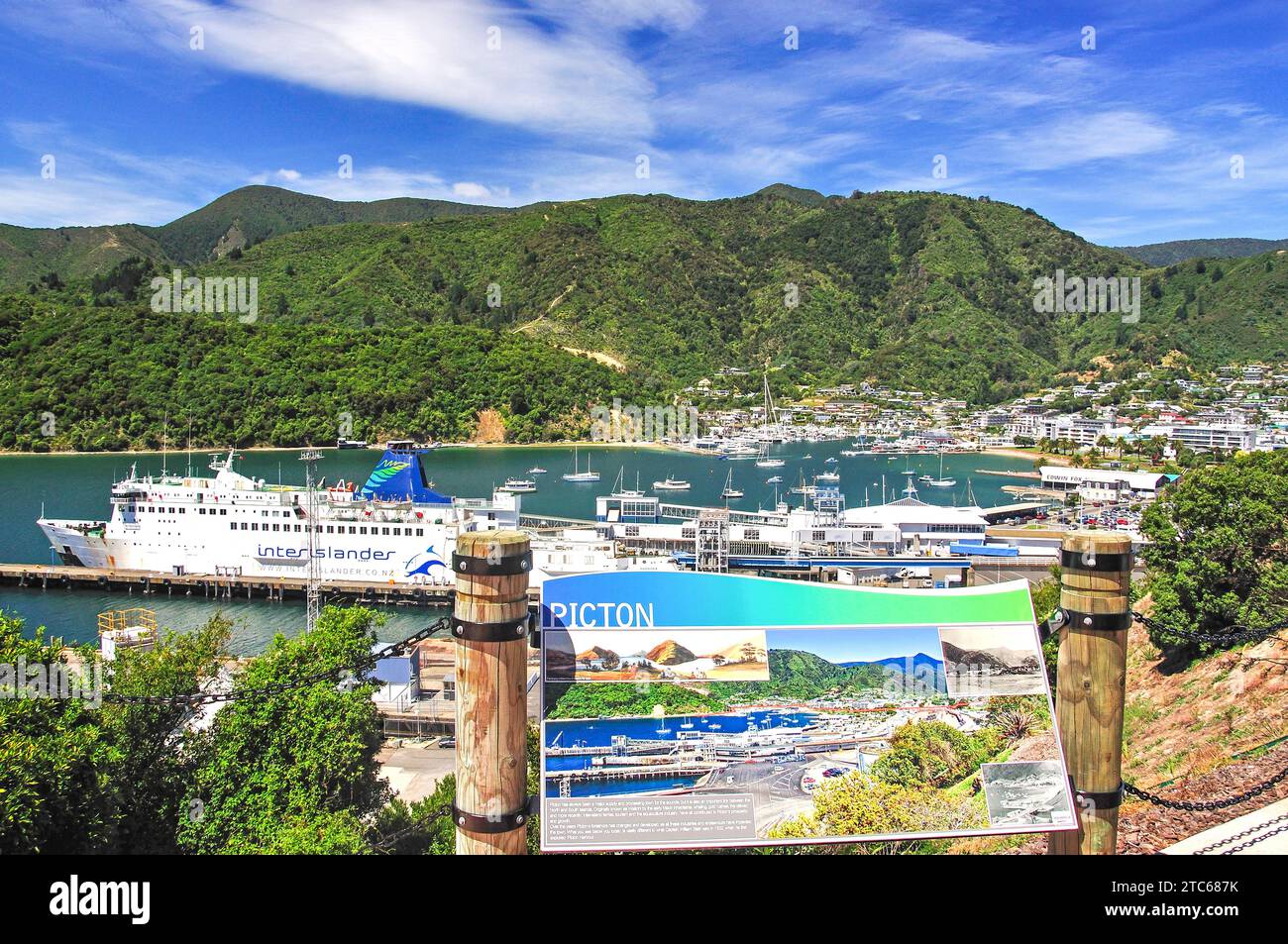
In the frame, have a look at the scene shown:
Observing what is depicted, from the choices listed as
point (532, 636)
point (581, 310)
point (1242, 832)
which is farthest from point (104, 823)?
point (581, 310)

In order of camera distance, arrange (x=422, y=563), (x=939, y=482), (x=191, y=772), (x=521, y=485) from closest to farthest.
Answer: (x=191, y=772), (x=422, y=563), (x=521, y=485), (x=939, y=482)

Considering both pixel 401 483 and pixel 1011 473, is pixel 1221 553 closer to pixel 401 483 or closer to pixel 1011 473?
pixel 401 483

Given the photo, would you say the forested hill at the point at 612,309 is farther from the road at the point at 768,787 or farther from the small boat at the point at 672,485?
the road at the point at 768,787

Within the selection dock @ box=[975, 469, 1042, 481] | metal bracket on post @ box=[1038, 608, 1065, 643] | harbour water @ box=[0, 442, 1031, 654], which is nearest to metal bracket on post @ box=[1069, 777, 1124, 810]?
metal bracket on post @ box=[1038, 608, 1065, 643]

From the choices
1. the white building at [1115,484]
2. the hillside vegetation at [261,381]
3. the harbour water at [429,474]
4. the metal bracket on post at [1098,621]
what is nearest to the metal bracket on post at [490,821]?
the metal bracket on post at [1098,621]

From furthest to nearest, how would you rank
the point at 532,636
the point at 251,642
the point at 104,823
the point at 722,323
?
the point at 722,323 → the point at 251,642 → the point at 104,823 → the point at 532,636

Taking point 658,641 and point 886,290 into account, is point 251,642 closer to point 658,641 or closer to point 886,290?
point 658,641

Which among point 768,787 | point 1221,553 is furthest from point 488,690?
point 1221,553
